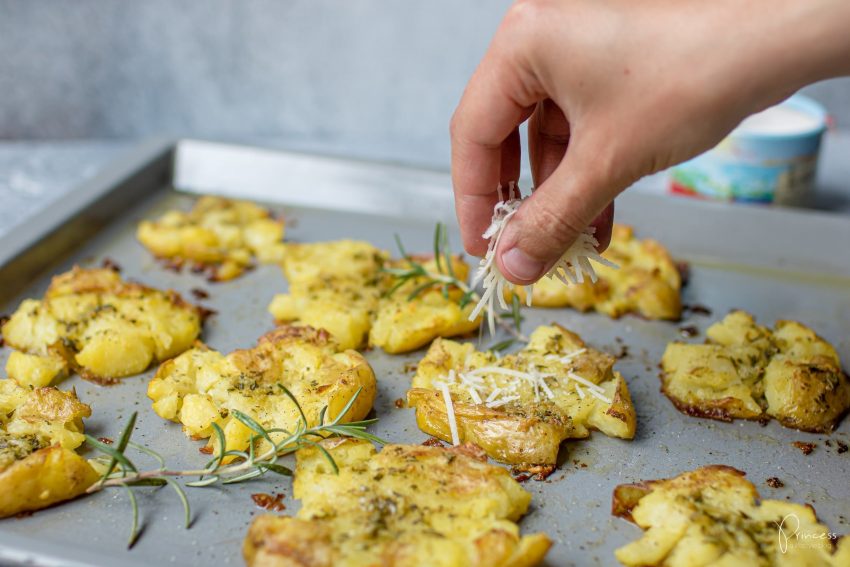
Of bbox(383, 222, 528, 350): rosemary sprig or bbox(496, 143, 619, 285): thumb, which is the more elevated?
bbox(496, 143, 619, 285): thumb

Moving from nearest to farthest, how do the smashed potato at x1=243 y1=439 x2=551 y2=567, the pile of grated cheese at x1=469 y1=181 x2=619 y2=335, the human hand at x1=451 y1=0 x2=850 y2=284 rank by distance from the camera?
the human hand at x1=451 y1=0 x2=850 y2=284 → the smashed potato at x1=243 y1=439 x2=551 y2=567 → the pile of grated cheese at x1=469 y1=181 x2=619 y2=335

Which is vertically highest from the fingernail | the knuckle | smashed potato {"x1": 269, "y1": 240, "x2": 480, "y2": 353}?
the knuckle

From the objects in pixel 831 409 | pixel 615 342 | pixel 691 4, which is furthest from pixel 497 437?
pixel 691 4

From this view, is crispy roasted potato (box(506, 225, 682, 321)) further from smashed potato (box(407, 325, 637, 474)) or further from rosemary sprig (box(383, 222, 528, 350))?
smashed potato (box(407, 325, 637, 474))

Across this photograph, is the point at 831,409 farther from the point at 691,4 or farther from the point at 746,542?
the point at 691,4

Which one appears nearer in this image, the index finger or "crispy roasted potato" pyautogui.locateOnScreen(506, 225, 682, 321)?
the index finger

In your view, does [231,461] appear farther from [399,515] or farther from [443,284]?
[443,284]

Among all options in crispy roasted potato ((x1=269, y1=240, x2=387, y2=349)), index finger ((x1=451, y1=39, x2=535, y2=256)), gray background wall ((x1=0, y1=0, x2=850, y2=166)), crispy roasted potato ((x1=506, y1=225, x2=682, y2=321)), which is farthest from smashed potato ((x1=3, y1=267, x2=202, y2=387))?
gray background wall ((x1=0, y1=0, x2=850, y2=166))
